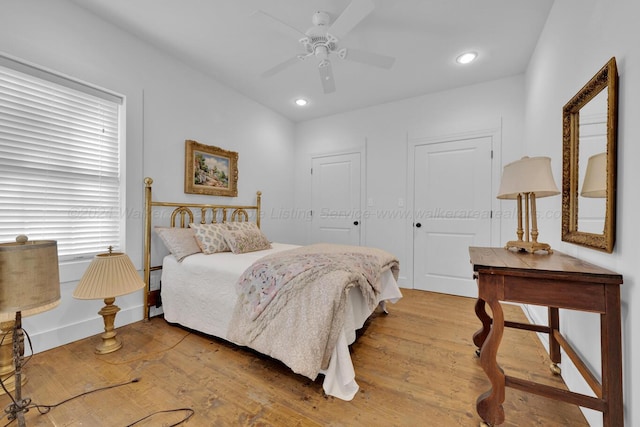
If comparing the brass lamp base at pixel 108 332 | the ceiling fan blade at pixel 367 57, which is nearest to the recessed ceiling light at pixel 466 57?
the ceiling fan blade at pixel 367 57

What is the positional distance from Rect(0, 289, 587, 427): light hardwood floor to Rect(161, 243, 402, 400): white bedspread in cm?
15

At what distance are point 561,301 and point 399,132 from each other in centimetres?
300

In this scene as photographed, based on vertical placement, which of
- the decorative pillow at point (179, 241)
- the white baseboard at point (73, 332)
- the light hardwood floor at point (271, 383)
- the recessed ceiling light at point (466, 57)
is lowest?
the light hardwood floor at point (271, 383)

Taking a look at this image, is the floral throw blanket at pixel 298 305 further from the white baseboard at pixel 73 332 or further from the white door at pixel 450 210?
the white door at pixel 450 210

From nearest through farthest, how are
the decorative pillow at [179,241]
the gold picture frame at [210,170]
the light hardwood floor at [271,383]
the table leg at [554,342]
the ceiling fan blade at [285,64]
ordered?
the light hardwood floor at [271,383] → the table leg at [554,342] → the ceiling fan blade at [285,64] → the decorative pillow at [179,241] → the gold picture frame at [210,170]

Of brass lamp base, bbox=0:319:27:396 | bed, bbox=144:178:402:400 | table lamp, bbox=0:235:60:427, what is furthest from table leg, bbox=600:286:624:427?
brass lamp base, bbox=0:319:27:396

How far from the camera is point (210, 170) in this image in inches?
124

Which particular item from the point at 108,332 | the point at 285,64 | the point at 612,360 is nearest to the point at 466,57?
the point at 285,64

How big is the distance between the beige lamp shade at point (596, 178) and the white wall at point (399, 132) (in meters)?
1.91

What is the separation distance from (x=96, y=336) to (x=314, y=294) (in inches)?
78.8

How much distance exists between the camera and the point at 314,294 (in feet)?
5.23

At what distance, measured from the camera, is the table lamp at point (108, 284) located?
185cm

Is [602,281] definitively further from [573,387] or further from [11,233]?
[11,233]

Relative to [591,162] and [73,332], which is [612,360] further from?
[73,332]
